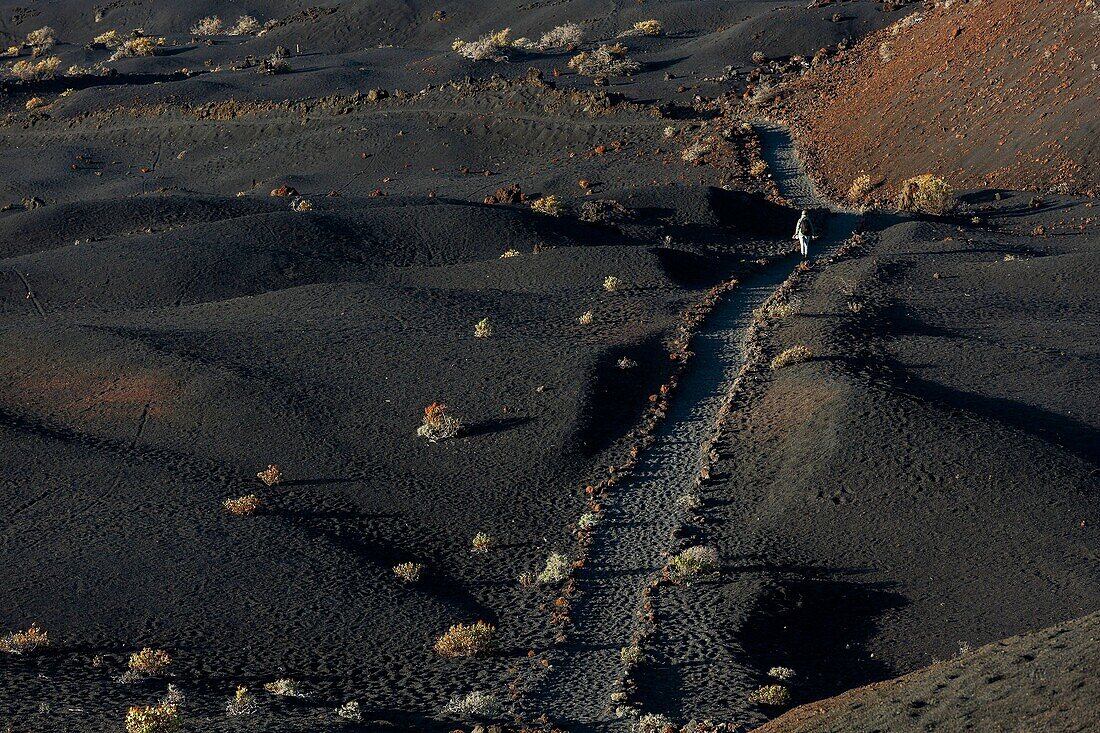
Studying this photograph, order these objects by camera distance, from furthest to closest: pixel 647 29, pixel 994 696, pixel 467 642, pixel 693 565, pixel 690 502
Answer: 1. pixel 647 29
2. pixel 690 502
3. pixel 693 565
4. pixel 467 642
5. pixel 994 696

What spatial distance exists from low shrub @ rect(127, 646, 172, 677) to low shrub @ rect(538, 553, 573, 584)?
5148 millimetres

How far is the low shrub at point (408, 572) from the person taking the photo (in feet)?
55.0

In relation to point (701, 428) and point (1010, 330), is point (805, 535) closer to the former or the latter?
point (701, 428)

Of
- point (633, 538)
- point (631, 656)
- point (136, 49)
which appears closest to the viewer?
point (631, 656)

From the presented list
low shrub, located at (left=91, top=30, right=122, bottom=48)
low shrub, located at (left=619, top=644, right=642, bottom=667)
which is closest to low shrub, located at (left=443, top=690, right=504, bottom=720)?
low shrub, located at (left=619, top=644, right=642, bottom=667)

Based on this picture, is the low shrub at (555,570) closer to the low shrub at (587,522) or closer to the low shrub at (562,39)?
the low shrub at (587,522)

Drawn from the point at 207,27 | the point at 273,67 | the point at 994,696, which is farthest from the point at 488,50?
the point at 994,696

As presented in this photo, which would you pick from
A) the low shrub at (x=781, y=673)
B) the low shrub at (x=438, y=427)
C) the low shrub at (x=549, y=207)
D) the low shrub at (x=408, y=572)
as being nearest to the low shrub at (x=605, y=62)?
the low shrub at (x=549, y=207)

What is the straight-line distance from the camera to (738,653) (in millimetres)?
14828

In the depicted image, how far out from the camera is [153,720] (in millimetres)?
12320

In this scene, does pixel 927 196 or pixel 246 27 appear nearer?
pixel 927 196

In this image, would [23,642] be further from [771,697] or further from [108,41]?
[108,41]

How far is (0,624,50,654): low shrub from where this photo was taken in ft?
47.5

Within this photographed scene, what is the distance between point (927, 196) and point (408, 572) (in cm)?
2551
